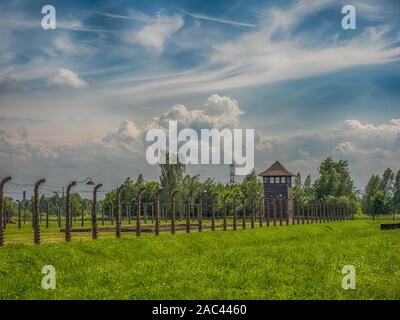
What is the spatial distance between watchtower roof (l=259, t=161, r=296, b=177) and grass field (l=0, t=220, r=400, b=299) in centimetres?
6495

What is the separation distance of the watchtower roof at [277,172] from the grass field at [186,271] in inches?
2557

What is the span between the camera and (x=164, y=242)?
38750 millimetres

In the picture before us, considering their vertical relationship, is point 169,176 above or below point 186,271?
above

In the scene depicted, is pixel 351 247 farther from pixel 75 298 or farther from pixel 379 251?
pixel 75 298

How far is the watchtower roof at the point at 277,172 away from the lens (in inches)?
4168

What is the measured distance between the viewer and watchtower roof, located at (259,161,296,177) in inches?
4168

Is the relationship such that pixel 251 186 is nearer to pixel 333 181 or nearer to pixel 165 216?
pixel 333 181

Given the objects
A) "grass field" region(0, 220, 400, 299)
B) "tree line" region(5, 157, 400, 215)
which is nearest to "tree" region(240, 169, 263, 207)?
"tree line" region(5, 157, 400, 215)

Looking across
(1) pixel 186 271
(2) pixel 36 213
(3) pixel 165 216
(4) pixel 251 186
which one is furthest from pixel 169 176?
(1) pixel 186 271

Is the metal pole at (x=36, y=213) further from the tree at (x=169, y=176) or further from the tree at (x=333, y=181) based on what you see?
the tree at (x=333, y=181)

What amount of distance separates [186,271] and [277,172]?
81952mm

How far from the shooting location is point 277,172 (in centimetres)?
10738

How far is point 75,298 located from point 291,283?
8.53 m
